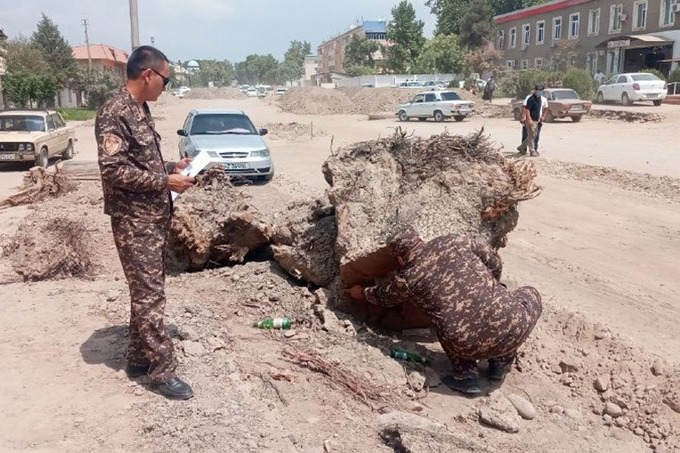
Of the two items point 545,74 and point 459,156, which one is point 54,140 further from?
point 545,74

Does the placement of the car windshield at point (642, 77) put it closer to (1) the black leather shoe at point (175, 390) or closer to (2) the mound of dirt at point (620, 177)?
(2) the mound of dirt at point (620, 177)

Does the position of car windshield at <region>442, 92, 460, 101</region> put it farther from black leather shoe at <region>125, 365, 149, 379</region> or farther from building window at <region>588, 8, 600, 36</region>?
black leather shoe at <region>125, 365, 149, 379</region>

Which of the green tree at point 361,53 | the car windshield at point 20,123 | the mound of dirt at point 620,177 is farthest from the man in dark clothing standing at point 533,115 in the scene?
the green tree at point 361,53

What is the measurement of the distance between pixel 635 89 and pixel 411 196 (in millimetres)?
28634

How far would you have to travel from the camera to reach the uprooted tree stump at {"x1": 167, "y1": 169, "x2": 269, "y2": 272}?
20.4ft

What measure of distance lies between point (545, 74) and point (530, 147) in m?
24.6

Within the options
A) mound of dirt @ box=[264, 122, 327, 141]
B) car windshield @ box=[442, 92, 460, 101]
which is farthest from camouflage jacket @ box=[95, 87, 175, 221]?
car windshield @ box=[442, 92, 460, 101]

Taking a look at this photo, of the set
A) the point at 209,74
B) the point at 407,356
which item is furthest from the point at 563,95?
the point at 209,74

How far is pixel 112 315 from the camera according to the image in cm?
512

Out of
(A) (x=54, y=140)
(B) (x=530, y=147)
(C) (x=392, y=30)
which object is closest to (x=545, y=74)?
(B) (x=530, y=147)

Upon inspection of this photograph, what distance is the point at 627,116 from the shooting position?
25766 millimetres

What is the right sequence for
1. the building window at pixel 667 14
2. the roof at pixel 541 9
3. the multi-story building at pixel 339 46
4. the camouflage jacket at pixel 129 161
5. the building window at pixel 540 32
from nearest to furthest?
the camouflage jacket at pixel 129 161
the building window at pixel 667 14
the roof at pixel 541 9
the building window at pixel 540 32
the multi-story building at pixel 339 46

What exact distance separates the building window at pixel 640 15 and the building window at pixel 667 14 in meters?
1.51

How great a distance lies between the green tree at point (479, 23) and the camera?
57.3 m
